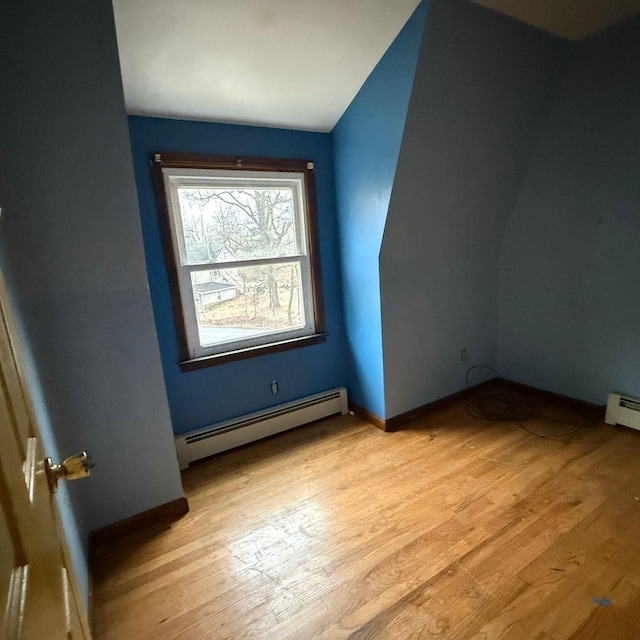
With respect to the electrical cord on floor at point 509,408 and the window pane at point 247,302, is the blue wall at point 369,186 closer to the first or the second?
the window pane at point 247,302

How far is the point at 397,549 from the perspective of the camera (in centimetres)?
157

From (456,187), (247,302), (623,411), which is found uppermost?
(456,187)

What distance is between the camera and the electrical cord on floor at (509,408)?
98.0 inches

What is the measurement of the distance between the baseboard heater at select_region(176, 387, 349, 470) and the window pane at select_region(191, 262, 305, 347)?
1.88ft

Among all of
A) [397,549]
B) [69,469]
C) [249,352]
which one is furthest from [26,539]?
[249,352]

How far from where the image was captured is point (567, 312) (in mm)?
2641

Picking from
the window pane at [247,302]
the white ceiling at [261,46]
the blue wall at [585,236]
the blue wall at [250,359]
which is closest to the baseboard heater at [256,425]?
the blue wall at [250,359]

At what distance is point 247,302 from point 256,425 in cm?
89

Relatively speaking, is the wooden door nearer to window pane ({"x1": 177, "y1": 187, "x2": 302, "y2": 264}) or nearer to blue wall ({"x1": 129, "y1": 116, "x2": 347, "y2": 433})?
blue wall ({"x1": 129, "y1": 116, "x2": 347, "y2": 433})

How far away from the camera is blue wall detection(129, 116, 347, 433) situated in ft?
6.72

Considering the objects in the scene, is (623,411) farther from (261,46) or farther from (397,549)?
(261,46)

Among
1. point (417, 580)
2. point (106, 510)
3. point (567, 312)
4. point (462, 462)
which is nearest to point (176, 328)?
point (106, 510)

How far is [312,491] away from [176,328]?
1.29 metres

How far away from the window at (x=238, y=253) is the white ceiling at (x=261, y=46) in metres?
0.32
